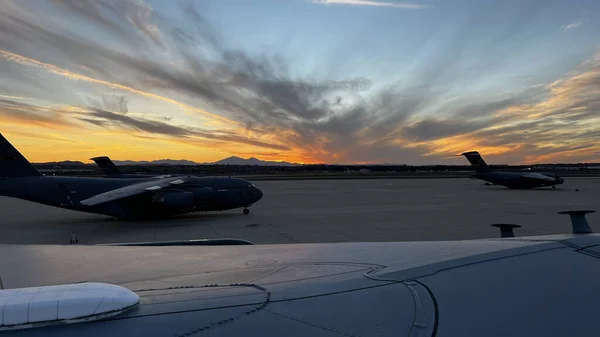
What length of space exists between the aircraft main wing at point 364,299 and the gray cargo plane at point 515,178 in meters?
40.1

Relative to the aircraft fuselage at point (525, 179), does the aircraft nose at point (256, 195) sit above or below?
below

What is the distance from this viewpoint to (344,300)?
2.54 metres

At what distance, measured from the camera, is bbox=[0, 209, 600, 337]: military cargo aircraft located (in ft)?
7.05

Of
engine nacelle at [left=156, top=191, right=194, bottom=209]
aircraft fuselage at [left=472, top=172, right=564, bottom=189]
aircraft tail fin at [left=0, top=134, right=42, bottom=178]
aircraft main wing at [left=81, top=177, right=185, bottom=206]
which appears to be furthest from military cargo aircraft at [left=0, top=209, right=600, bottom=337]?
aircraft fuselage at [left=472, top=172, right=564, bottom=189]

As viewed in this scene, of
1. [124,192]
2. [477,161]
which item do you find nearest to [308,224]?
[124,192]

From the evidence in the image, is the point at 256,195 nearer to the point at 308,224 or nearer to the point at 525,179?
the point at 308,224

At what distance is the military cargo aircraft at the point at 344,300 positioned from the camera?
215 cm

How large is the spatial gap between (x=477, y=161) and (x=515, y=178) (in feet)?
13.9

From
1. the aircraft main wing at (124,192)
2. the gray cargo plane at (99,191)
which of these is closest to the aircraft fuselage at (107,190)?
the gray cargo plane at (99,191)

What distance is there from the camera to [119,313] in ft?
7.28

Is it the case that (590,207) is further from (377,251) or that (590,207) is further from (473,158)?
(377,251)

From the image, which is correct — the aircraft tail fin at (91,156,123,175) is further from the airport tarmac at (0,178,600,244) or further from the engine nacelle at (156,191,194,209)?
the engine nacelle at (156,191,194,209)

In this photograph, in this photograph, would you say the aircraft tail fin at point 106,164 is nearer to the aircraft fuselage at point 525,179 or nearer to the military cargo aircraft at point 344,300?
the military cargo aircraft at point 344,300

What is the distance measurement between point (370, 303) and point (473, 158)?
144ft
